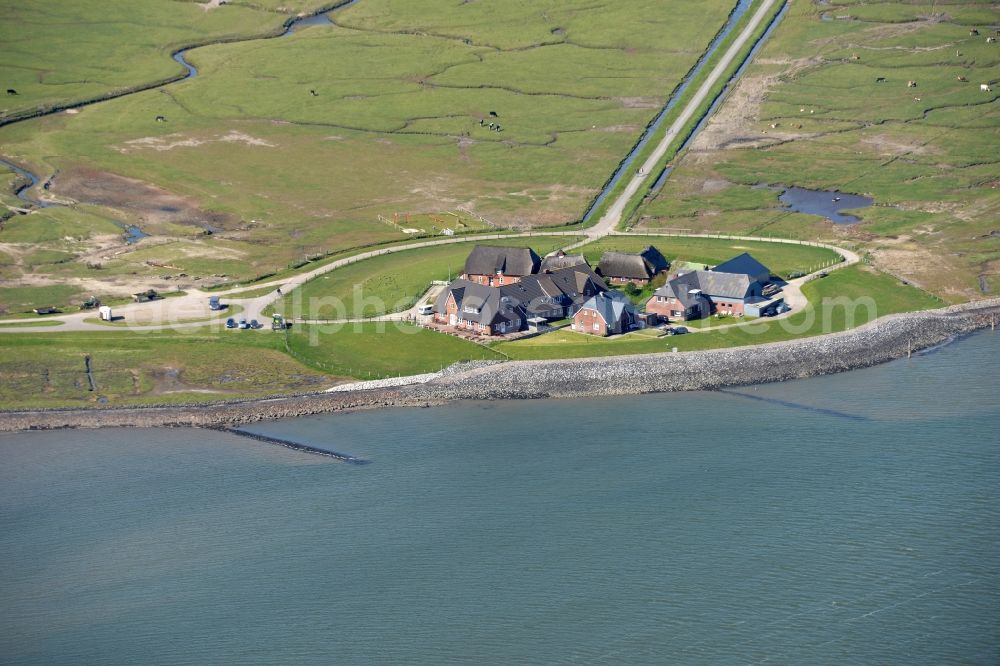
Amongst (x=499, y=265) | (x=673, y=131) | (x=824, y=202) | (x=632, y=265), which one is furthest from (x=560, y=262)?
(x=673, y=131)

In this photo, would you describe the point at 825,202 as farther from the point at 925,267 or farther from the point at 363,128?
the point at 363,128

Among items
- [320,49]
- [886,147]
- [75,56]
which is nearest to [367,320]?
[886,147]

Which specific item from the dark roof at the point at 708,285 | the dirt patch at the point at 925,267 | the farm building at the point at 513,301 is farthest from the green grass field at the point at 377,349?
the dirt patch at the point at 925,267

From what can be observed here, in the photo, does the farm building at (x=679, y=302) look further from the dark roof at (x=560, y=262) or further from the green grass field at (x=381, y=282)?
the green grass field at (x=381, y=282)

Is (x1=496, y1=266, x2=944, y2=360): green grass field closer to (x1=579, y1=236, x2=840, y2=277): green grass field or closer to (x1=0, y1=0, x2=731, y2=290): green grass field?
(x1=579, y1=236, x2=840, y2=277): green grass field

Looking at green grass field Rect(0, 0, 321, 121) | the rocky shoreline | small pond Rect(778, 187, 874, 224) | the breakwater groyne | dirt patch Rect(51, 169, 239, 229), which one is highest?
green grass field Rect(0, 0, 321, 121)

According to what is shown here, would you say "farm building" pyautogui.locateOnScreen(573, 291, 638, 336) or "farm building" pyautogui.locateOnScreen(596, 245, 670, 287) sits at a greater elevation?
"farm building" pyautogui.locateOnScreen(596, 245, 670, 287)

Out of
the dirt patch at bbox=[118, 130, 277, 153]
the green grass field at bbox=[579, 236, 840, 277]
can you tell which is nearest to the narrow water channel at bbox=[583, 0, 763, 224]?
the green grass field at bbox=[579, 236, 840, 277]
